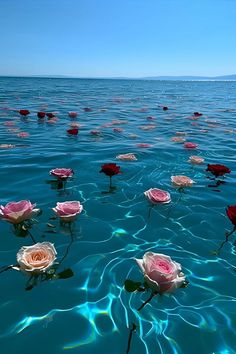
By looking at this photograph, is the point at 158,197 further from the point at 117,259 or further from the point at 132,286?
the point at 132,286

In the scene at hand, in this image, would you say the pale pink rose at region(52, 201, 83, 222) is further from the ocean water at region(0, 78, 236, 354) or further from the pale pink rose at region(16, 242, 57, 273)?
the ocean water at region(0, 78, 236, 354)

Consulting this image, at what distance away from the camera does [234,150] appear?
420 inches

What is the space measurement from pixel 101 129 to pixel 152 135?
8.18 ft

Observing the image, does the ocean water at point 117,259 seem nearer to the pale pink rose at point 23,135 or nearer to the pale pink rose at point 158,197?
the pale pink rose at point 158,197

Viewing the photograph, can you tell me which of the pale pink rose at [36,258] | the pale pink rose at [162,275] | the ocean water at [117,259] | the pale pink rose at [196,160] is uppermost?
the pale pink rose at [162,275]

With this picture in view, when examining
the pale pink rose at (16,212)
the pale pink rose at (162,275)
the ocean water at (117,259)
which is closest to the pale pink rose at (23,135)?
the ocean water at (117,259)

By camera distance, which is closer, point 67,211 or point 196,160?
point 67,211

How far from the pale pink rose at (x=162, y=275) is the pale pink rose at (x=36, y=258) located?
3.21 ft

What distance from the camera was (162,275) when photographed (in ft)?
8.38

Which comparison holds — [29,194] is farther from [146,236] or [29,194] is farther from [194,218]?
[194,218]

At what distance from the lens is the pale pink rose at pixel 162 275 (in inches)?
101

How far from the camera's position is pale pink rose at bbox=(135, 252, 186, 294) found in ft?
8.43

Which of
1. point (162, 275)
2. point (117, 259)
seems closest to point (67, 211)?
point (117, 259)

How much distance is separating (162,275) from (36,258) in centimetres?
132
